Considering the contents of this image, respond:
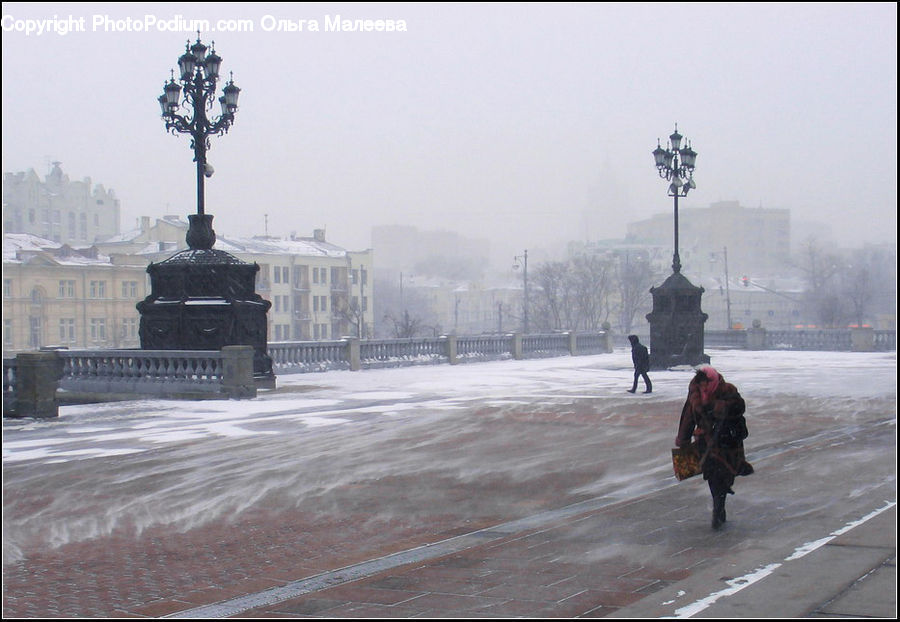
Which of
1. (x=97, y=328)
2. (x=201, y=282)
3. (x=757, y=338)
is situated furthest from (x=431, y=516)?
(x=97, y=328)

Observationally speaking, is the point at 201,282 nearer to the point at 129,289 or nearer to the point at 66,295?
the point at 66,295

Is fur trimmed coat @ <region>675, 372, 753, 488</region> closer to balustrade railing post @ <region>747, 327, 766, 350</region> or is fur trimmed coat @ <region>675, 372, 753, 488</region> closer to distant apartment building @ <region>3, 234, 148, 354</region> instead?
balustrade railing post @ <region>747, 327, 766, 350</region>

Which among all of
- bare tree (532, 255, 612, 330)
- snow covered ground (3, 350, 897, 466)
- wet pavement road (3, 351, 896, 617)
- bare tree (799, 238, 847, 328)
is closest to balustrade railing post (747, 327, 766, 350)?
snow covered ground (3, 350, 897, 466)

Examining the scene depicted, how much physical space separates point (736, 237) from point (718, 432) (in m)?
145

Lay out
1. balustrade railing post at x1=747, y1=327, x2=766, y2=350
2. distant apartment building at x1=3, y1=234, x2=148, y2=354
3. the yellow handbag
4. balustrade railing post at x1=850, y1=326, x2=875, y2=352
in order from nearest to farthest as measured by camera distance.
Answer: the yellow handbag, balustrade railing post at x1=850, y1=326, x2=875, y2=352, balustrade railing post at x1=747, y1=327, x2=766, y2=350, distant apartment building at x1=3, y1=234, x2=148, y2=354

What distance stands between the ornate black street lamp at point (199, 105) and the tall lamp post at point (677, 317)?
1559cm

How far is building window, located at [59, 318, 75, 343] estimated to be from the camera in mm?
79169

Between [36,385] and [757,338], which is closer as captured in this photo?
[36,385]

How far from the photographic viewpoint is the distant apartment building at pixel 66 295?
75.5 meters

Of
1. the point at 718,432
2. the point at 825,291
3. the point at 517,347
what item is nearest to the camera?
the point at 718,432

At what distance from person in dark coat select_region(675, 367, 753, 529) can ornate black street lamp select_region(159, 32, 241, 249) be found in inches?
759

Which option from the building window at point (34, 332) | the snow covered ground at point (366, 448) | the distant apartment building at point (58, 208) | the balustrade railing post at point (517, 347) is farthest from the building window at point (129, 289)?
the snow covered ground at point (366, 448)

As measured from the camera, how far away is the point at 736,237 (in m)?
151

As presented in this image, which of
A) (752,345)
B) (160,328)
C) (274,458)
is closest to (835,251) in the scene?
(752,345)
